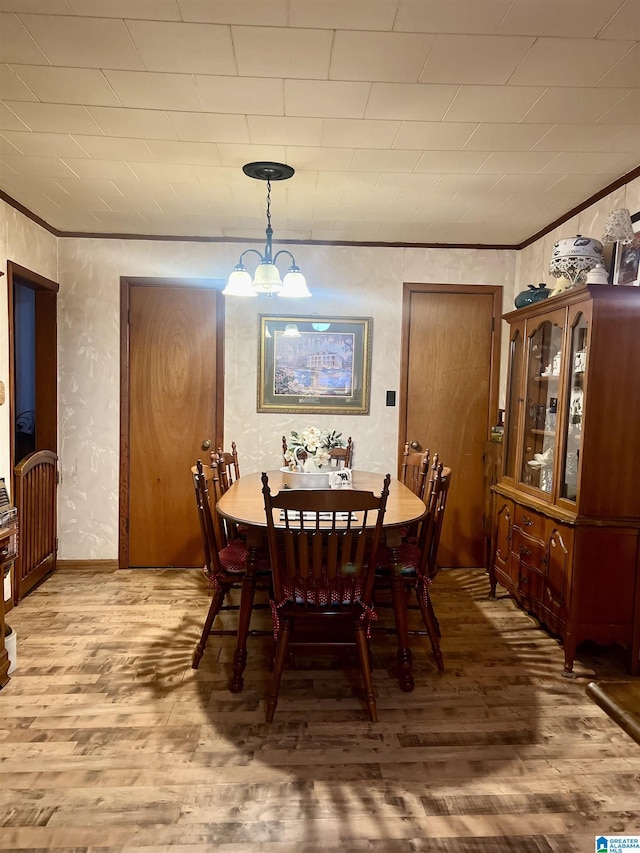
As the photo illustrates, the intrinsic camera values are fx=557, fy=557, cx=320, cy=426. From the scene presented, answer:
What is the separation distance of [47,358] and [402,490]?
2.71 meters

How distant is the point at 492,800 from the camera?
1857mm

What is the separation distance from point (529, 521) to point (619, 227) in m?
1.58

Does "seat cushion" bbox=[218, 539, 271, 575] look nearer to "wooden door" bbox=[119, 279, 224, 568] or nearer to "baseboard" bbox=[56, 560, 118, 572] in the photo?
"wooden door" bbox=[119, 279, 224, 568]

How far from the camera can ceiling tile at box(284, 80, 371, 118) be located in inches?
79.7

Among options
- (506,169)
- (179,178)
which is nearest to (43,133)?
(179,178)

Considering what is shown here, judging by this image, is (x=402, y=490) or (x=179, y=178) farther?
(x=402, y=490)

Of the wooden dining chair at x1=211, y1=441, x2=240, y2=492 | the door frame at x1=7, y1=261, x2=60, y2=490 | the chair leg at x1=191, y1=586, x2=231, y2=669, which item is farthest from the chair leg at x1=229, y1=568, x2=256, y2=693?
the door frame at x1=7, y1=261, x2=60, y2=490

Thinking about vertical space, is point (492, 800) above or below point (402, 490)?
below

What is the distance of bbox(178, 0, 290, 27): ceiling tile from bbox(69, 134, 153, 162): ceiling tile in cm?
97

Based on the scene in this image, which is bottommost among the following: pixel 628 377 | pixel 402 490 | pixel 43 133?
pixel 402 490

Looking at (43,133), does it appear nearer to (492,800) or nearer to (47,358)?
(47,358)

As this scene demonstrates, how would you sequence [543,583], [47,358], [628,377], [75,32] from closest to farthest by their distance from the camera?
1. [75,32]
2. [628,377]
3. [543,583]
4. [47,358]

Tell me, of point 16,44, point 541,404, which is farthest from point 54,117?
point 541,404

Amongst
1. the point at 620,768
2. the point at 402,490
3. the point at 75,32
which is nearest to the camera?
the point at 75,32
